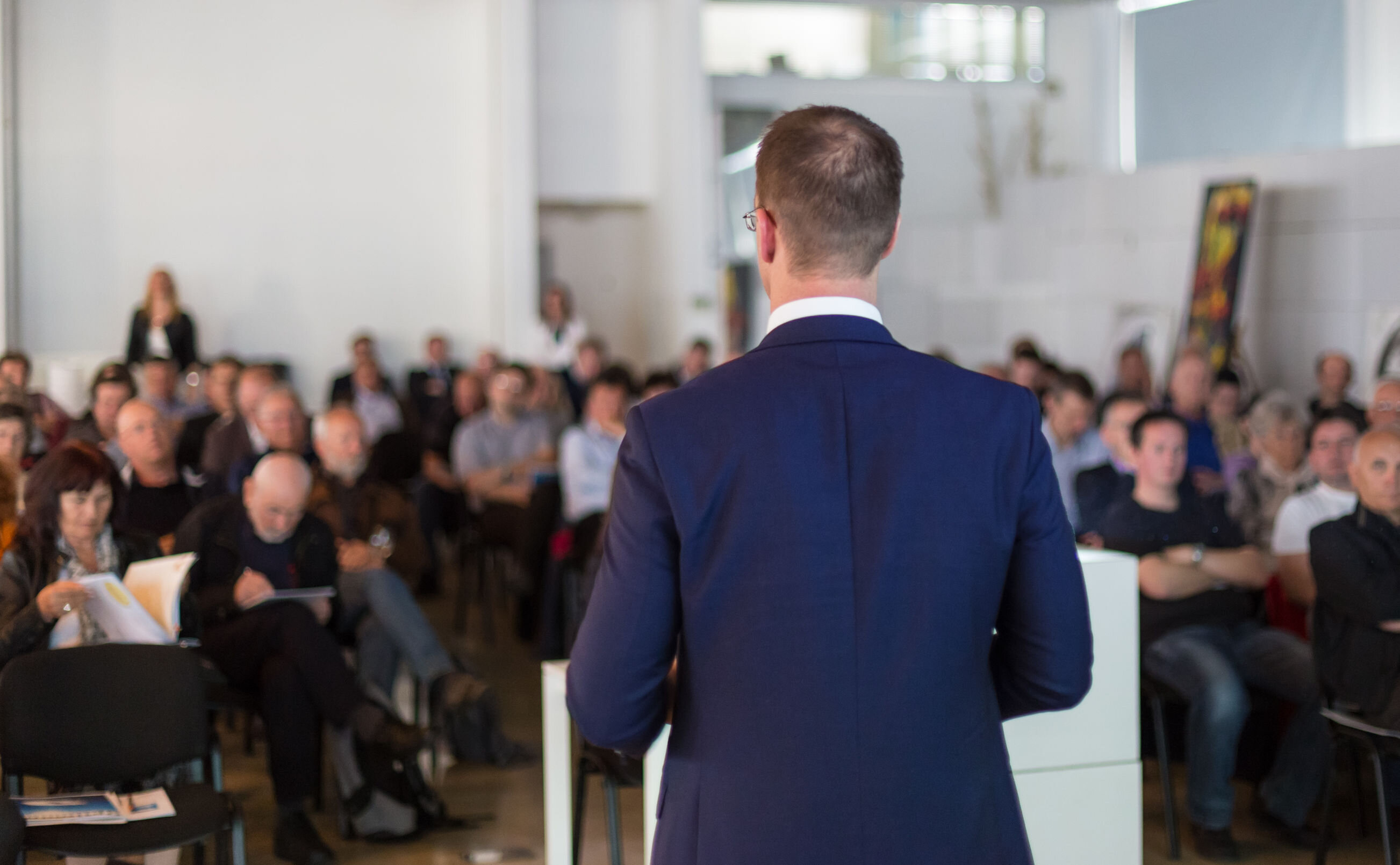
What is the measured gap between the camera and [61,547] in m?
3.70


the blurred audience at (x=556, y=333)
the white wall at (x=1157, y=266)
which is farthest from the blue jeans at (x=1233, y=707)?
the blurred audience at (x=556, y=333)

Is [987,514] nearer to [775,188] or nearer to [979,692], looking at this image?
[979,692]

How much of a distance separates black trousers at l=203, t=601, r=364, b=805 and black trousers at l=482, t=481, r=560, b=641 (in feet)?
7.12

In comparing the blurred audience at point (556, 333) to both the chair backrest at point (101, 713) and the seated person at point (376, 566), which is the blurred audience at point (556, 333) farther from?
the chair backrest at point (101, 713)

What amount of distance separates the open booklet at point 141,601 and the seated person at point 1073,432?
3504mm

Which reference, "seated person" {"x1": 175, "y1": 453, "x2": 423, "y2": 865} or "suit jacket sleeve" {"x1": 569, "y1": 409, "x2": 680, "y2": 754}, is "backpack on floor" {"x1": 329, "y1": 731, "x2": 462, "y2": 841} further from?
"suit jacket sleeve" {"x1": 569, "y1": 409, "x2": 680, "y2": 754}

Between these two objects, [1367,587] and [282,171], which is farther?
[282,171]

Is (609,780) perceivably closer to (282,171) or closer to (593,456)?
(593,456)

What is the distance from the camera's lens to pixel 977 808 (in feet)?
4.88

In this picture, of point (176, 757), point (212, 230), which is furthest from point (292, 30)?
point (176, 757)

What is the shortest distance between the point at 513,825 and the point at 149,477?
186 centimetres

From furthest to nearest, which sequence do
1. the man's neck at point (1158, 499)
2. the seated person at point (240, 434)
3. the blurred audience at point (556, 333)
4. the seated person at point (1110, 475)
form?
the blurred audience at point (556, 333), the seated person at point (240, 434), the seated person at point (1110, 475), the man's neck at point (1158, 499)

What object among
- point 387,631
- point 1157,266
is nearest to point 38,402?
point 387,631

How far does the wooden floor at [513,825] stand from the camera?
3.94 meters
